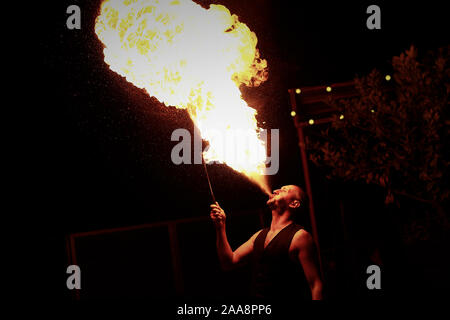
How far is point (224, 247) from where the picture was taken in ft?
14.5

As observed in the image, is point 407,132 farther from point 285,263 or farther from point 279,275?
point 279,275

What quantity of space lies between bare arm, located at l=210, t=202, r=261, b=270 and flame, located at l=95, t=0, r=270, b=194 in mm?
1210

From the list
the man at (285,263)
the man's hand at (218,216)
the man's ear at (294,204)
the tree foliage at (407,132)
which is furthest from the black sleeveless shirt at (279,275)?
the tree foliage at (407,132)

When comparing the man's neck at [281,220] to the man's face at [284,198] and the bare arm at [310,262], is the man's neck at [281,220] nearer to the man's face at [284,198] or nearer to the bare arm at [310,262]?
the man's face at [284,198]

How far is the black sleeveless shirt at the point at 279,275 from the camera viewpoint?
388 centimetres

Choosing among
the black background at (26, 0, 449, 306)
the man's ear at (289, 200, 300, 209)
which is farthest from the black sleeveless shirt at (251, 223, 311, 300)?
the black background at (26, 0, 449, 306)

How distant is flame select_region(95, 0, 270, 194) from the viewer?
17.8ft

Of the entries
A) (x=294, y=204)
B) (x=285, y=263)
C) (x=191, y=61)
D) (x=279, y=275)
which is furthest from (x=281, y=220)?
(x=191, y=61)

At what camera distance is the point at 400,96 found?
4.74 m
